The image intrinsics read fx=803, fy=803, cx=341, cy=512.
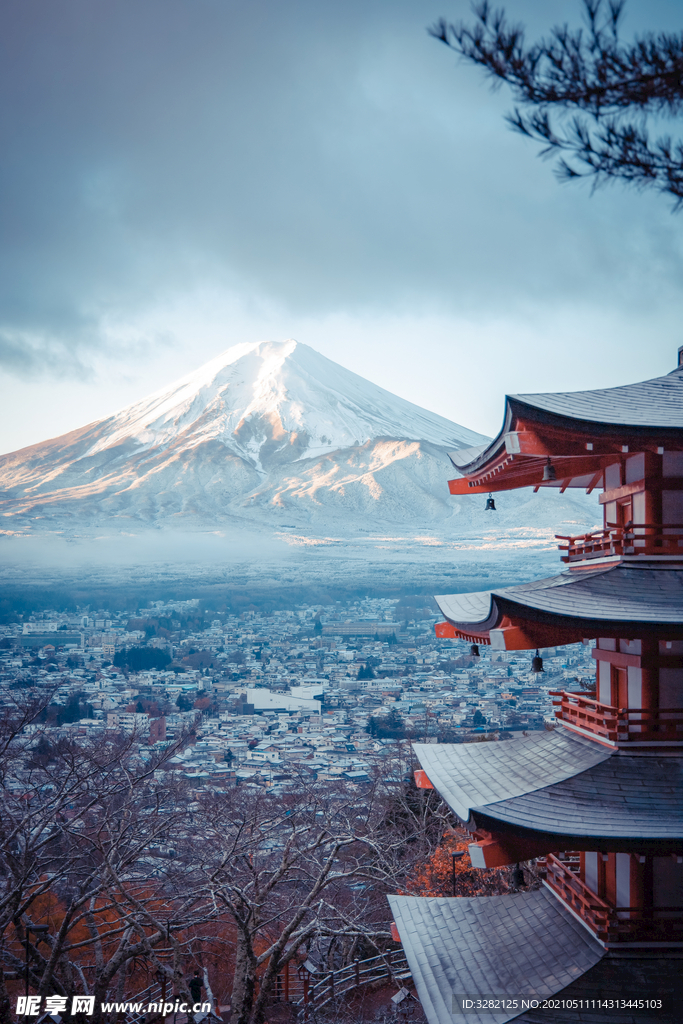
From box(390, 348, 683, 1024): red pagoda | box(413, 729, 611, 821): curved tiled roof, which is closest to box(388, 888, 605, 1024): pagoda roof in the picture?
box(390, 348, 683, 1024): red pagoda

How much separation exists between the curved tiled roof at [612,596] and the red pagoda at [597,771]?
0.5 inches

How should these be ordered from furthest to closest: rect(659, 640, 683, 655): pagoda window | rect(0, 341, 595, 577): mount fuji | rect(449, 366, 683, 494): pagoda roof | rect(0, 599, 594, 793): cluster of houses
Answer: rect(0, 341, 595, 577): mount fuji → rect(0, 599, 594, 793): cluster of houses → rect(659, 640, 683, 655): pagoda window → rect(449, 366, 683, 494): pagoda roof

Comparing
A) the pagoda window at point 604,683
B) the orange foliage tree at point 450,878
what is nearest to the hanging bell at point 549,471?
the pagoda window at point 604,683

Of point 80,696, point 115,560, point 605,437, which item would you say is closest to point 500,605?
point 605,437

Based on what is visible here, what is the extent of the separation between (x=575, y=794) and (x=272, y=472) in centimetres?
8457

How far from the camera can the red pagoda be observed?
17.4 feet

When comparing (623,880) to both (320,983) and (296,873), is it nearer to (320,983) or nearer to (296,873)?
(320,983)

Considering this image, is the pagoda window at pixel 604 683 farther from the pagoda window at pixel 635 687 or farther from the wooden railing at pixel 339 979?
the wooden railing at pixel 339 979

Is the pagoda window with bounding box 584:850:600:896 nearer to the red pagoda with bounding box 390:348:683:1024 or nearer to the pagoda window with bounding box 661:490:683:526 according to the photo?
the red pagoda with bounding box 390:348:683:1024

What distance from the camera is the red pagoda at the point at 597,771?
17.4 feet

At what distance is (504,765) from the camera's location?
6660 millimetres

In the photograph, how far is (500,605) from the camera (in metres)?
5.50

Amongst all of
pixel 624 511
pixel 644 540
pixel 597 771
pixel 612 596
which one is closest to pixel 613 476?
pixel 624 511

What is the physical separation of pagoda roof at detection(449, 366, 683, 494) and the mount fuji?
72.0m
